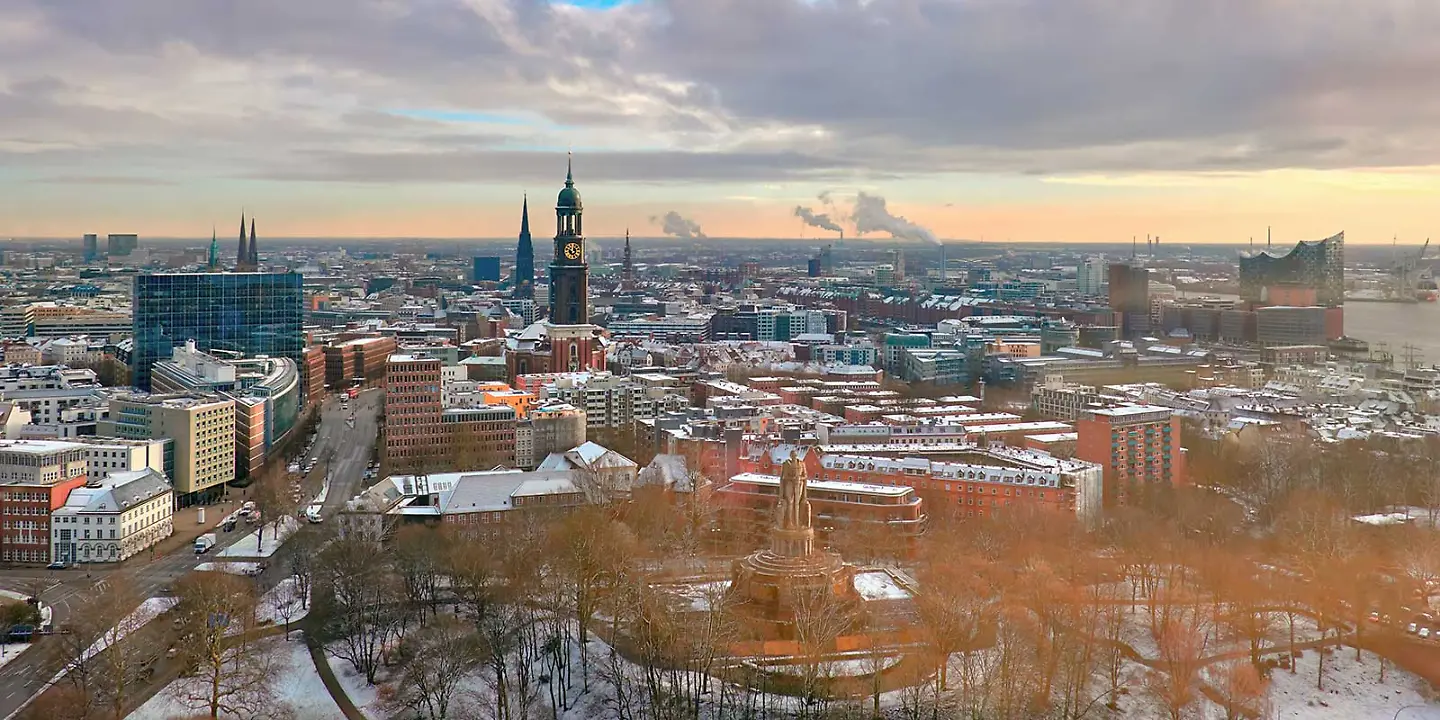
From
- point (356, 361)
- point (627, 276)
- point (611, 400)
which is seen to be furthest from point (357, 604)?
point (627, 276)

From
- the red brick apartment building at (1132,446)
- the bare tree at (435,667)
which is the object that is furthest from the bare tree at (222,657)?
the red brick apartment building at (1132,446)

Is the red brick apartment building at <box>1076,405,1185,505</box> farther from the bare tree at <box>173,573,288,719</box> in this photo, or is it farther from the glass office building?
the glass office building

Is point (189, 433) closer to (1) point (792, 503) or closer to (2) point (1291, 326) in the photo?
(1) point (792, 503)

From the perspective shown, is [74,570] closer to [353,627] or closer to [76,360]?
[353,627]

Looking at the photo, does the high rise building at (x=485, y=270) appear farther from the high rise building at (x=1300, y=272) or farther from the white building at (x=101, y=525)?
the white building at (x=101, y=525)

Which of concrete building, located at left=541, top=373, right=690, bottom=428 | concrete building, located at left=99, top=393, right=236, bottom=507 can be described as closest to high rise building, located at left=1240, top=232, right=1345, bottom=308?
concrete building, located at left=541, top=373, right=690, bottom=428
